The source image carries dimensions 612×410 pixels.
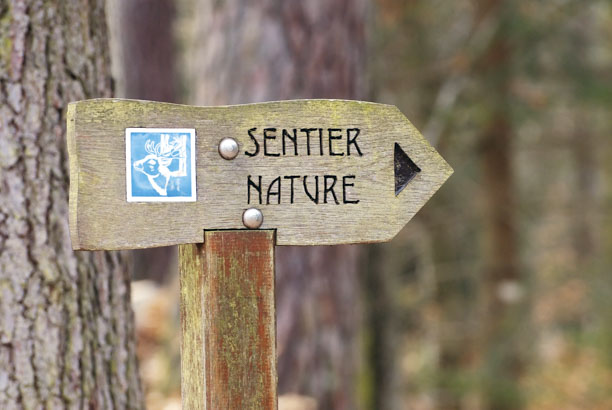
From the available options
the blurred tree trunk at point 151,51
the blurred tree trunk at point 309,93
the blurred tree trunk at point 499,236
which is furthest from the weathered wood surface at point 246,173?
the blurred tree trunk at point 151,51

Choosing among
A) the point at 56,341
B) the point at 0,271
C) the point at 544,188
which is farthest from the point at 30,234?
the point at 544,188

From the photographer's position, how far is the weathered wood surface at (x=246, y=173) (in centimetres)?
151

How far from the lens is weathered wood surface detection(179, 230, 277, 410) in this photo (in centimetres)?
162

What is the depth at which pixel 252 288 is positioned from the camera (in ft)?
5.39

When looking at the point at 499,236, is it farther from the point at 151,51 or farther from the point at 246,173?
the point at 246,173

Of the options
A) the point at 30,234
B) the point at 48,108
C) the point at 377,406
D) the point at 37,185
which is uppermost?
the point at 48,108

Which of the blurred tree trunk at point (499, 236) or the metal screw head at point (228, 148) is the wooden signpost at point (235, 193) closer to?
the metal screw head at point (228, 148)

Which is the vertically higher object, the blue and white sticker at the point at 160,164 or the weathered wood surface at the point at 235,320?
the blue and white sticker at the point at 160,164

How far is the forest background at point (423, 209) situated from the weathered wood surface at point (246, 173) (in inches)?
22.2

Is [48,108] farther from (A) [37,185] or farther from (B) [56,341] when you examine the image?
(B) [56,341]

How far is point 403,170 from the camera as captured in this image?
5.75 ft

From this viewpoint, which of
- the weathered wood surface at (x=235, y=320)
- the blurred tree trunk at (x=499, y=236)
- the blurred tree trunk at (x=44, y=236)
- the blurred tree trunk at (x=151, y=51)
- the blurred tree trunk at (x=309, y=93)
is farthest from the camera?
the blurred tree trunk at (x=151, y=51)

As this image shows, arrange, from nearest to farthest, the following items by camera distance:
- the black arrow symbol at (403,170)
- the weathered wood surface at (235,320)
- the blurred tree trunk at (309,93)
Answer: the weathered wood surface at (235,320) → the black arrow symbol at (403,170) → the blurred tree trunk at (309,93)

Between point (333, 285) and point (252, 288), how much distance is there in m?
2.53
